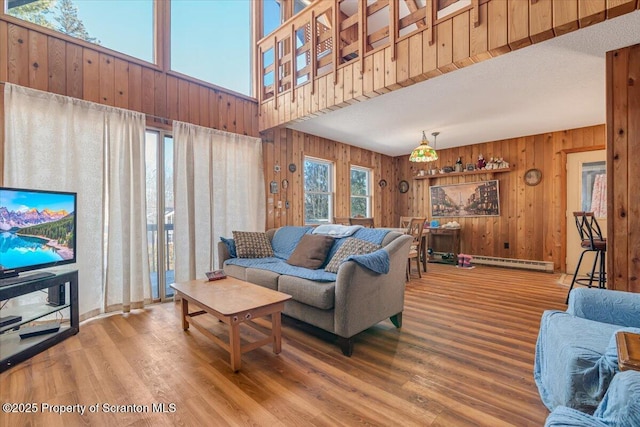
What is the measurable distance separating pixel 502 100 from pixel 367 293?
2995 mm

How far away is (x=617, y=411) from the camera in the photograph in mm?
785

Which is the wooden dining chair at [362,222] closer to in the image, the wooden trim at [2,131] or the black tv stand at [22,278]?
the black tv stand at [22,278]

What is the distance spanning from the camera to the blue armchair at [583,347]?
107cm

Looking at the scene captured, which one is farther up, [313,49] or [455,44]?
[313,49]

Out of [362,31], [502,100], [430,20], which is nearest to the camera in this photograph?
[430,20]

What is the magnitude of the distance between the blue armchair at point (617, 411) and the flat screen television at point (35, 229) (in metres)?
3.10

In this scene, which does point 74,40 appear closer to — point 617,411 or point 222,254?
point 222,254

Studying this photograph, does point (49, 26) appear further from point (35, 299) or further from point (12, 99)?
point (35, 299)

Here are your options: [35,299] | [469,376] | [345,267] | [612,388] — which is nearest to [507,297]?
[469,376]

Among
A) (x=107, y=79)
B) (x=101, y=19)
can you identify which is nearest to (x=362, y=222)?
(x=107, y=79)

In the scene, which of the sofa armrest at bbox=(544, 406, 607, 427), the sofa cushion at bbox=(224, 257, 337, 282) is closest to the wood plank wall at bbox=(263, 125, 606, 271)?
the sofa cushion at bbox=(224, 257, 337, 282)

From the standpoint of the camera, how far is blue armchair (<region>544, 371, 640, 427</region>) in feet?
2.44

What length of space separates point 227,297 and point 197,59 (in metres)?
3.22

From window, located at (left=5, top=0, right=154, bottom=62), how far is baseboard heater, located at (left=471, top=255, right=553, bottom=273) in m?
6.25
